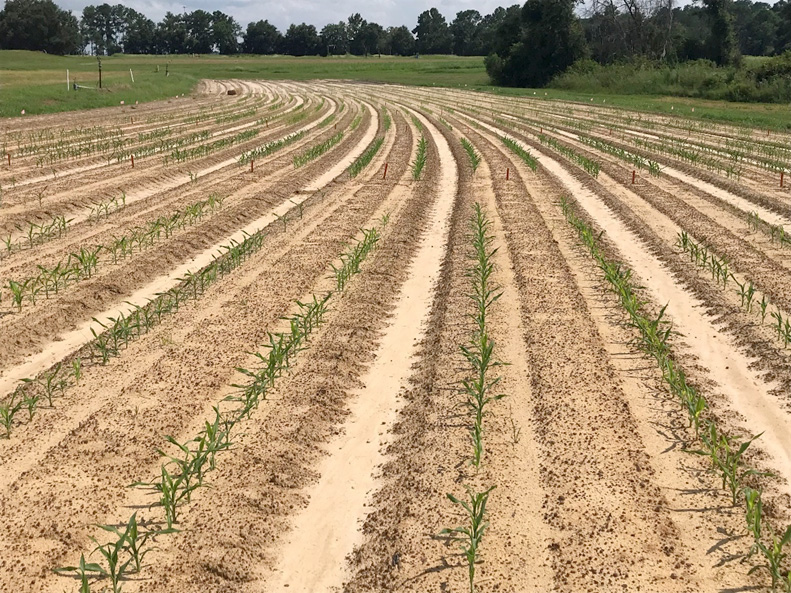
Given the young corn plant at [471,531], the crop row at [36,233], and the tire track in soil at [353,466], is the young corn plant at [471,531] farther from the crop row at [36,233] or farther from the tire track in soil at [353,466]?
the crop row at [36,233]

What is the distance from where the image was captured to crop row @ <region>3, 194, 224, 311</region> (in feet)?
30.0

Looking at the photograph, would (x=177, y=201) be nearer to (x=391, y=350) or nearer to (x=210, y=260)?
(x=210, y=260)

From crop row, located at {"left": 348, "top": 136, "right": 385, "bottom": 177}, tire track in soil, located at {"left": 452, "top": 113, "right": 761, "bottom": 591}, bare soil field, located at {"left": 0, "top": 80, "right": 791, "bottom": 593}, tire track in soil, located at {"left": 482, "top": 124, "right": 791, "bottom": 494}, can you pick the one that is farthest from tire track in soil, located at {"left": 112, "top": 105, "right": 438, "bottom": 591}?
crop row, located at {"left": 348, "top": 136, "right": 385, "bottom": 177}

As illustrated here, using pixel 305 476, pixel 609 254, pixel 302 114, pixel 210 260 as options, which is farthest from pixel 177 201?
pixel 302 114

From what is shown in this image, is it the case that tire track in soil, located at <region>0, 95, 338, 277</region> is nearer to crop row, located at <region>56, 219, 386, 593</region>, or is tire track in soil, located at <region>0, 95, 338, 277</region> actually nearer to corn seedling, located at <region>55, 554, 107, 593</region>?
crop row, located at <region>56, 219, 386, 593</region>

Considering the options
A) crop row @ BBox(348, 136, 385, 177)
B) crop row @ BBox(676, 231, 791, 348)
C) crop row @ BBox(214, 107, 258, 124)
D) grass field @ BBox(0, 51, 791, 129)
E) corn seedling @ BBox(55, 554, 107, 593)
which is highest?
grass field @ BBox(0, 51, 791, 129)

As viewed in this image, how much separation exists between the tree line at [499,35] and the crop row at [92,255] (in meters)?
52.4

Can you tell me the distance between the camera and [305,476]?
18.3ft

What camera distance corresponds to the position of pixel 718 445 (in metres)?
5.77

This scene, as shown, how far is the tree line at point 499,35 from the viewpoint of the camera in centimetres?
6072

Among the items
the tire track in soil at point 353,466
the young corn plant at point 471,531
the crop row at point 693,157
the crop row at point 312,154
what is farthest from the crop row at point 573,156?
the young corn plant at point 471,531

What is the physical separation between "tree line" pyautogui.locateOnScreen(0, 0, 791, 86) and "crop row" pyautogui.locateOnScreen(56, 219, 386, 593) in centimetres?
5817

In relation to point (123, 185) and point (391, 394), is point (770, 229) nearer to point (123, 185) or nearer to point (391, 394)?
point (391, 394)

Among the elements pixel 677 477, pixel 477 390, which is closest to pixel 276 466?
pixel 477 390
